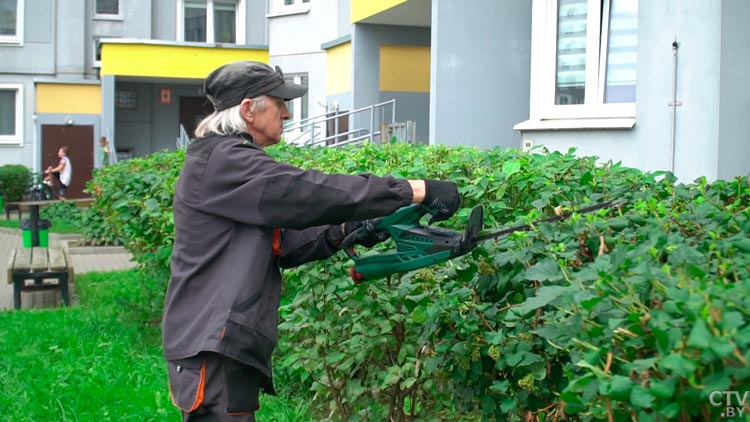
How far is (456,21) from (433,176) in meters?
8.07

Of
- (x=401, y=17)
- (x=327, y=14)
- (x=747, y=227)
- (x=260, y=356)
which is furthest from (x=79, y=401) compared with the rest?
(x=327, y=14)

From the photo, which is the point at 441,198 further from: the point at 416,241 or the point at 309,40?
the point at 309,40

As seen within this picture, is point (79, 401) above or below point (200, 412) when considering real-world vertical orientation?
below

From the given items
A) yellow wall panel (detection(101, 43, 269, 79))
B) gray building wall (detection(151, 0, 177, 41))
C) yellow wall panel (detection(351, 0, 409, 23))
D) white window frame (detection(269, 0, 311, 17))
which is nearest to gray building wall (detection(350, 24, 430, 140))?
yellow wall panel (detection(351, 0, 409, 23))

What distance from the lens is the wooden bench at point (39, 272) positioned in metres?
10.2

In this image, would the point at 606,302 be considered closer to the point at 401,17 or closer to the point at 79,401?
the point at 79,401

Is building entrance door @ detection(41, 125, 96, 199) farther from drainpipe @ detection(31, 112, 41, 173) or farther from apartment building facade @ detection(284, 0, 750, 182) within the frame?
apartment building facade @ detection(284, 0, 750, 182)

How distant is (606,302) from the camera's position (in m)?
2.12

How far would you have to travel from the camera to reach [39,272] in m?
10.3

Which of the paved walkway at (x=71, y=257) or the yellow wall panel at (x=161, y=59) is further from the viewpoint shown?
the yellow wall panel at (x=161, y=59)

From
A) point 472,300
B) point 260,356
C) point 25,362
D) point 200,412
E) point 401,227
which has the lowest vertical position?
point 25,362

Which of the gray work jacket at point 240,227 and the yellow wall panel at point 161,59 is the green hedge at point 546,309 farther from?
the yellow wall panel at point 161,59

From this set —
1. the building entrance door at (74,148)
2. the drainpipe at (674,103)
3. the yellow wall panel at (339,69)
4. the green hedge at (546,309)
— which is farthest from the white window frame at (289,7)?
the green hedge at (546,309)

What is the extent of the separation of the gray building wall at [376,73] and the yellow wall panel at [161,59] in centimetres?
1035
